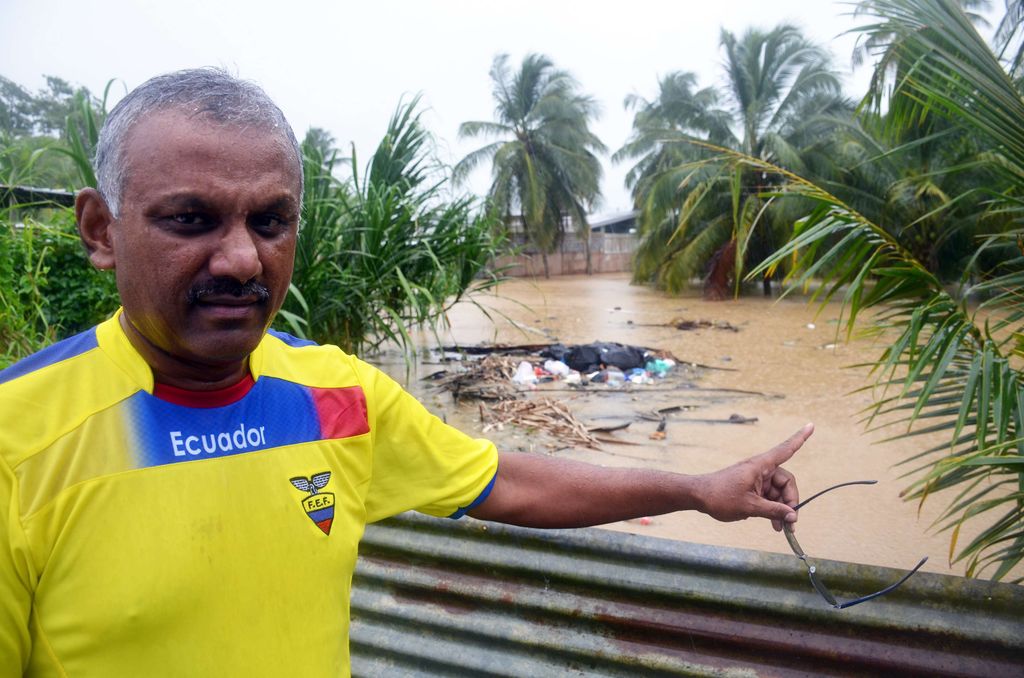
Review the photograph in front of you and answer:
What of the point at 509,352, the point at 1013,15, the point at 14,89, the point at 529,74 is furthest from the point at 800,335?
the point at 14,89

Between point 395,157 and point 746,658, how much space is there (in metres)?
4.76

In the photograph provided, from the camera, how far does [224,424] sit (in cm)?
108

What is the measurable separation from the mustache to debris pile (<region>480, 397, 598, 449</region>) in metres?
5.40

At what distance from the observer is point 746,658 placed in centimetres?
173

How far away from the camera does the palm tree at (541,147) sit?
1207 inches

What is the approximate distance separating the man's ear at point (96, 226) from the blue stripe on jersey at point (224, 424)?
212 mm

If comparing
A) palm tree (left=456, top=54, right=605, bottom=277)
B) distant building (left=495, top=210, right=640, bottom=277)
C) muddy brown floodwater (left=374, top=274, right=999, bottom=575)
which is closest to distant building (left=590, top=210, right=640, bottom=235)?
distant building (left=495, top=210, right=640, bottom=277)

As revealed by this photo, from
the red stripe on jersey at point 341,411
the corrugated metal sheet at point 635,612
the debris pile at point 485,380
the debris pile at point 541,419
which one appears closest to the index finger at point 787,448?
the corrugated metal sheet at point 635,612

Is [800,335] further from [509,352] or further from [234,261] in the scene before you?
[234,261]

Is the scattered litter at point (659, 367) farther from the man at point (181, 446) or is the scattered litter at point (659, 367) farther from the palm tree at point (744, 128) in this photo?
the palm tree at point (744, 128)

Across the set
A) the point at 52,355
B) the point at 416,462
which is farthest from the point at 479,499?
the point at 52,355

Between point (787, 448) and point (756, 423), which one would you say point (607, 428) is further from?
point (787, 448)

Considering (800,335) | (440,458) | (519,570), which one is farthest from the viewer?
(800,335)

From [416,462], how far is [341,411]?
0.67 ft
